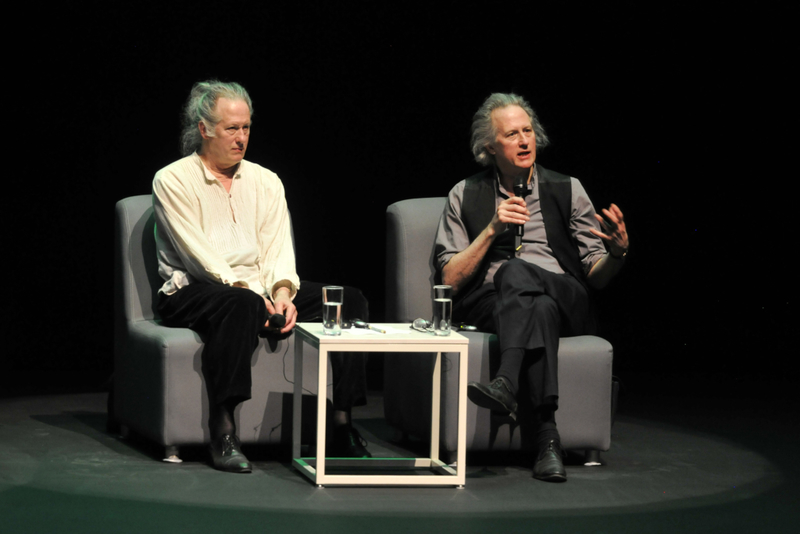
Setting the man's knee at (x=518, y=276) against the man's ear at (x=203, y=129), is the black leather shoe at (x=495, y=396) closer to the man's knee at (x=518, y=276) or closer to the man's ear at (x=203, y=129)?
the man's knee at (x=518, y=276)

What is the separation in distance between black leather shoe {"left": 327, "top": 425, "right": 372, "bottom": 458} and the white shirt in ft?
1.68

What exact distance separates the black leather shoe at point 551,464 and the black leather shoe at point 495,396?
17 centimetres

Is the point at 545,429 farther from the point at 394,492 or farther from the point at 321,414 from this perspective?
the point at 321,414

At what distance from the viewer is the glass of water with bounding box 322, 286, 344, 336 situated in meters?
3.21

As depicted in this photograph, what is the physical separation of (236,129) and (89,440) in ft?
3.99

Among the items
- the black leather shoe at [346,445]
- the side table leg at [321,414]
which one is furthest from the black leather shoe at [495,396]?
the black leather shoe at [346,445]

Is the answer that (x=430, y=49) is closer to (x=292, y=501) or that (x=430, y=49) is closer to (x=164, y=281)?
(x=164, y=281)

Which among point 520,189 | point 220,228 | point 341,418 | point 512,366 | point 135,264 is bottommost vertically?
point 341,418

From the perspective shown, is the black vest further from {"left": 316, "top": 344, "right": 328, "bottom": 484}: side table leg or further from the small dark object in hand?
{"left": 316, "top": 344, "right": 328, "bottom": 484}: side table leg

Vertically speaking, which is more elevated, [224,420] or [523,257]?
[523,257]

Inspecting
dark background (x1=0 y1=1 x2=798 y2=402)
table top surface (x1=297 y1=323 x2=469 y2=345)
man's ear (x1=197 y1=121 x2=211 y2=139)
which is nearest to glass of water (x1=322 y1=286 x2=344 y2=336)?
table top surface (x1=297 y1=323 x2=469 y2=345)

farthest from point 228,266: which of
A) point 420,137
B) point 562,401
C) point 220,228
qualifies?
point 420,137

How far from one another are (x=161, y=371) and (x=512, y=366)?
1129mm

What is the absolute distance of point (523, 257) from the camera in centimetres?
388
